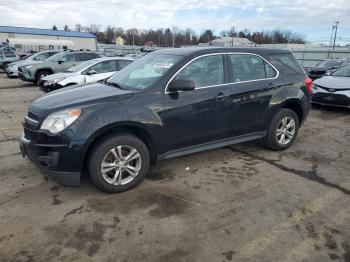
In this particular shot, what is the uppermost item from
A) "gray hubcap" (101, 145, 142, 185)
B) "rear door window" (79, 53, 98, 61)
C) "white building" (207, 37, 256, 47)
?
"white building" (207, 37, 256, 47)

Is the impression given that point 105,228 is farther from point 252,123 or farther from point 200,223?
point 252,123

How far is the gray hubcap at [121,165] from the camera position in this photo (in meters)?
4.05

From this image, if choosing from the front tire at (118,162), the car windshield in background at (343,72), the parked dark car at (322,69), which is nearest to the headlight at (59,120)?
the front tire at (118,162)

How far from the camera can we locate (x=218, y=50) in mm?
5000

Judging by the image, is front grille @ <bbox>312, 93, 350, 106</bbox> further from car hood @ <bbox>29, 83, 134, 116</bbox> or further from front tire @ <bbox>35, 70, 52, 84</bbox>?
front tire @ <bbox>35, 70, 52, 84</bbox>

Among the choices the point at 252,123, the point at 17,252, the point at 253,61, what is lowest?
the point at 17,252

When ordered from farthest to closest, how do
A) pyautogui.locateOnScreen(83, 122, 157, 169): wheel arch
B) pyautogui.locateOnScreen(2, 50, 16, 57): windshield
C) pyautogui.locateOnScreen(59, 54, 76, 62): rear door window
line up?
pyautogui.locateOnScreen(2, 50, 16, 57): windshield
pyautogui.locateOnScreen(59, 54, 76, 62): rear door window
pyautogui.locateOnScreen(83, 122, 157, 169): wheel arch

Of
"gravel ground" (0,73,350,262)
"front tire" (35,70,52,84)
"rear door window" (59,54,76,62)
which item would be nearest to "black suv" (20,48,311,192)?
"gravel ground" (0,73,350,262)

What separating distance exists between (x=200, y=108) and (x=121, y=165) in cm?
138

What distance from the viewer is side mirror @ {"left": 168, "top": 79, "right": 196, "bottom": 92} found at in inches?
168

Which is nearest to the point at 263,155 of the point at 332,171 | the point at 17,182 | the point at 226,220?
the point at 332,171

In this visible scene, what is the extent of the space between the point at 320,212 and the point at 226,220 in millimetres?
1120

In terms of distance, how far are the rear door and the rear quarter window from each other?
0.48 feet

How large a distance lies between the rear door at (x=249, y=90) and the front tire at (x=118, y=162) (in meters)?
1.65
